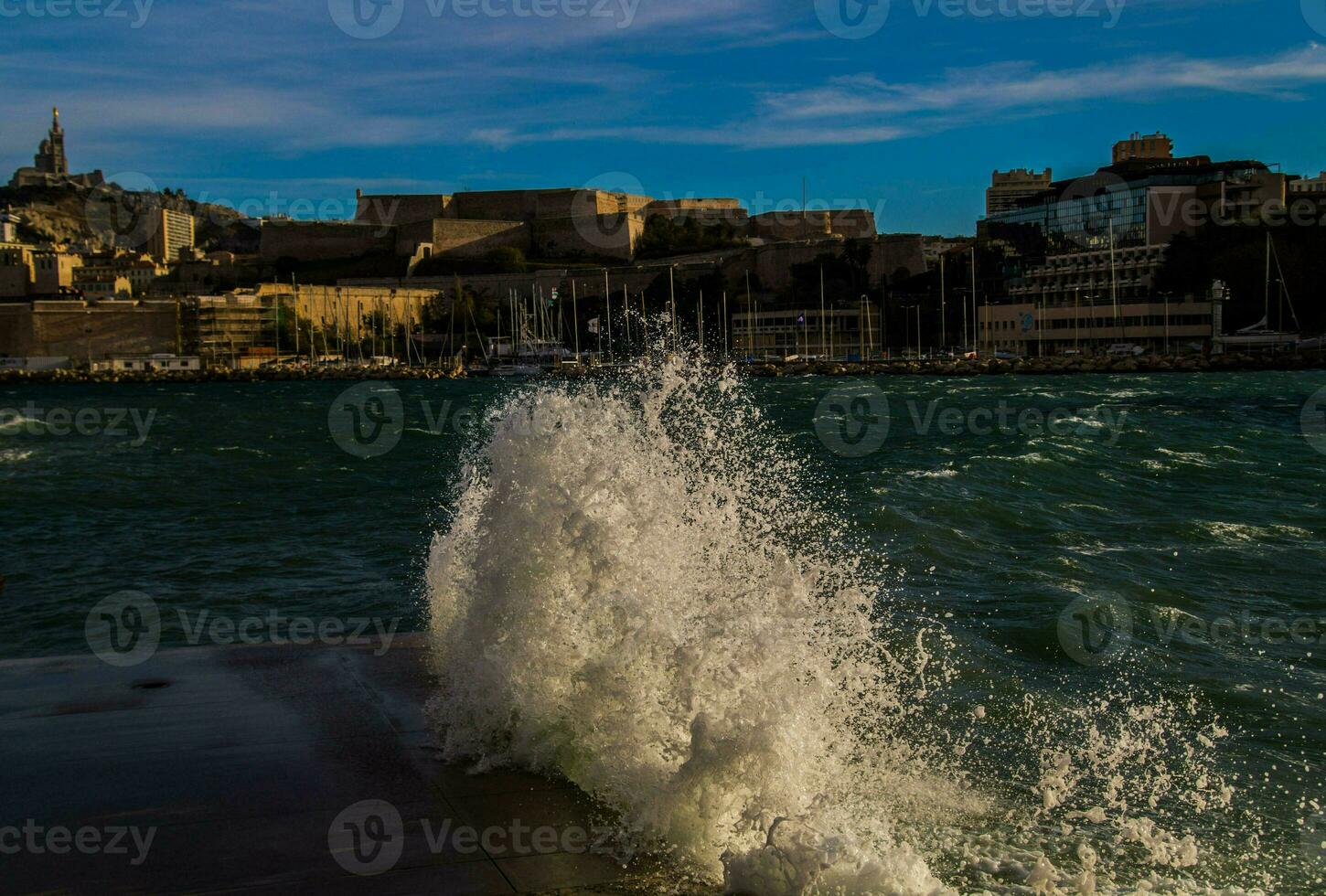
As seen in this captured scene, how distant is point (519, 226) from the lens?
351ft

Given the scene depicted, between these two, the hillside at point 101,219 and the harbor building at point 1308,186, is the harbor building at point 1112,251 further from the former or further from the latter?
the hillside at point 101,219

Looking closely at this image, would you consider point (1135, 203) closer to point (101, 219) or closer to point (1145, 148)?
point (1145, 148)

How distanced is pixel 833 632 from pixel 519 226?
101816 mm

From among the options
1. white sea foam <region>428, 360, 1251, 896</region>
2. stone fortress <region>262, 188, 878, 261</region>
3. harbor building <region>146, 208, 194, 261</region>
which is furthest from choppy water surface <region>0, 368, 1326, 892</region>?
harbor building <region>146, 208, 194, 261</region>

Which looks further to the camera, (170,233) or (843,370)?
(170,233)

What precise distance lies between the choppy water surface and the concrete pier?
0.34 meters

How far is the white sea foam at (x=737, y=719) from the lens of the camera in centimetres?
488

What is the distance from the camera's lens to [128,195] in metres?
181

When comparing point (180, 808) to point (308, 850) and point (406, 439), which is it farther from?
point (406, 439)

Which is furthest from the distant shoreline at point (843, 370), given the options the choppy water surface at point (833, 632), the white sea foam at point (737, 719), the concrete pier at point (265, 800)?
the concrete pier at point (265, 800)

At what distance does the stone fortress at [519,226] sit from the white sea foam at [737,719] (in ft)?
314

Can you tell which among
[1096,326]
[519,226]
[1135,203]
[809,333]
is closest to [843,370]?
[809,333]

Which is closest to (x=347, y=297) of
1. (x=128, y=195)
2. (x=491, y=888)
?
(x=491, y=888)

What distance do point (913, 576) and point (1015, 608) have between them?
4.43 ft
